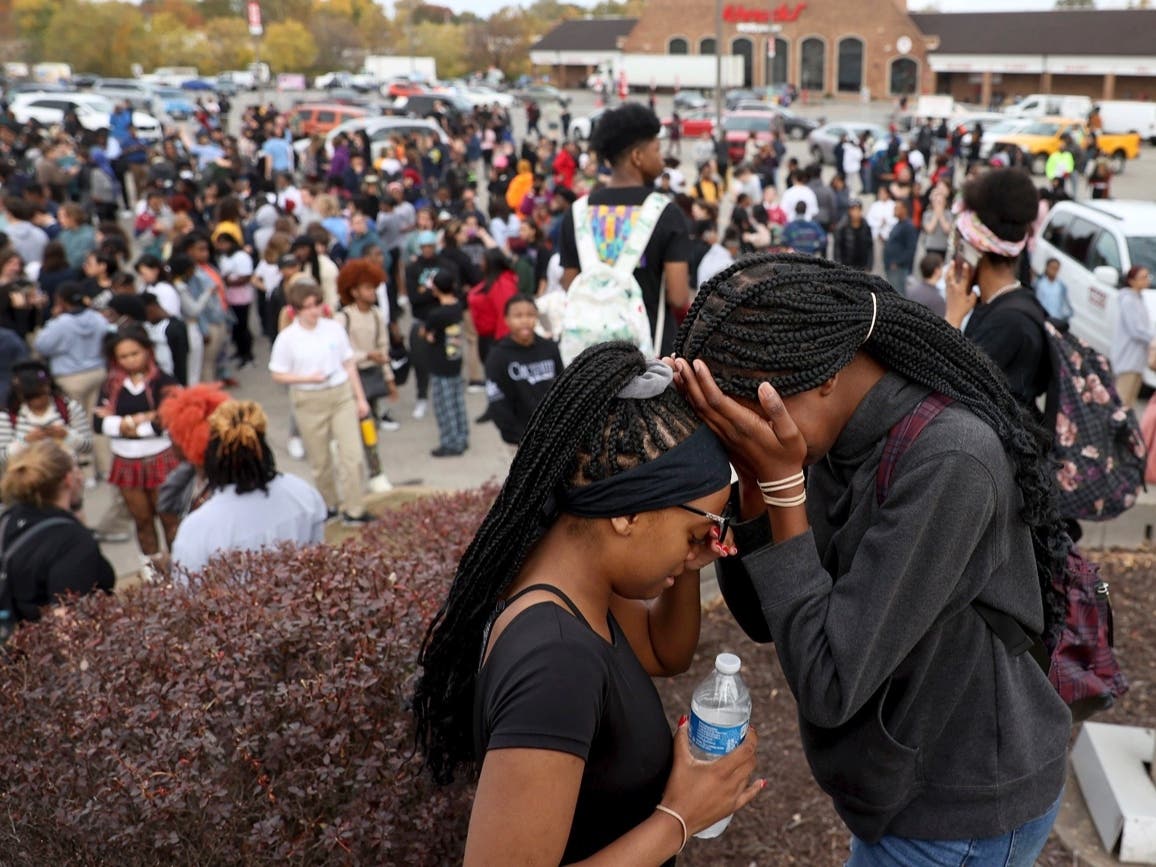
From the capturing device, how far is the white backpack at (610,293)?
455 centimetres

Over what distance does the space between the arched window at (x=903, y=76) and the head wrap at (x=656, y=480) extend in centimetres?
6331

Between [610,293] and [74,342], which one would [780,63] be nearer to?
[74,342]

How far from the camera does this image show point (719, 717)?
6.34 ft

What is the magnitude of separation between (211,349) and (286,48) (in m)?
71.1

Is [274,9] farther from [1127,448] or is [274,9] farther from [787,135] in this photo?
[1127,448]

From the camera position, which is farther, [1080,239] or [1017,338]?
[1080,239]

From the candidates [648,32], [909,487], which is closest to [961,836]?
[909,487]

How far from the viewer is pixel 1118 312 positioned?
9.21 m

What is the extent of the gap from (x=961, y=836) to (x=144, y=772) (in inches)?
70.8

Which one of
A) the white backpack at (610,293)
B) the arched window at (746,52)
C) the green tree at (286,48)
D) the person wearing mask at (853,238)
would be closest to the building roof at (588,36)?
the arched window at (746,52)

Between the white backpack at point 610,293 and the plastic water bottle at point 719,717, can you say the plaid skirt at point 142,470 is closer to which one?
the white backpack at point 610,293

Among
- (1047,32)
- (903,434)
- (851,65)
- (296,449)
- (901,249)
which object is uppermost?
(1047,32)

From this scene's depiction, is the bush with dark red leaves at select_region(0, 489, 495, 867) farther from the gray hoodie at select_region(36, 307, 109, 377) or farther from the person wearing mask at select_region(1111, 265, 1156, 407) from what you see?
the person wearing mask at select_region(1111, 265, 1156, 407)

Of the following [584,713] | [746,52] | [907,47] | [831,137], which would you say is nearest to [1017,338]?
[584,713]
